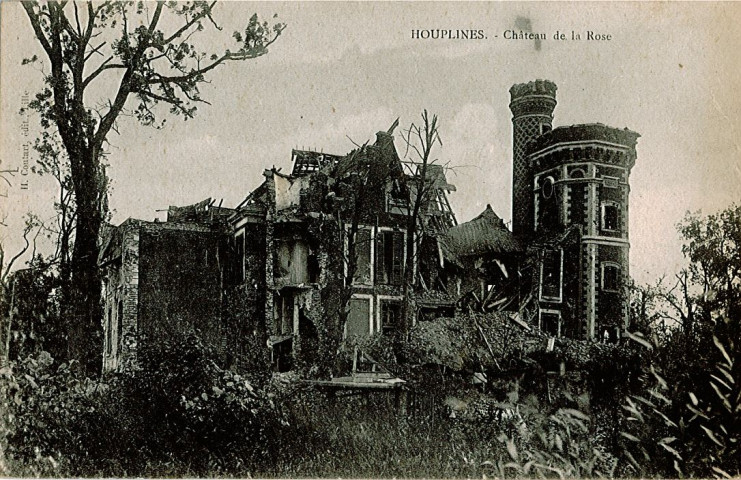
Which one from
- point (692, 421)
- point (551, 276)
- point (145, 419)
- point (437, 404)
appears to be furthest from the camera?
point (551, 276)

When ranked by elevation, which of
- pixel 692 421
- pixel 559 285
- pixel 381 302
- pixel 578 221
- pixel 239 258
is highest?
pixel 578 221

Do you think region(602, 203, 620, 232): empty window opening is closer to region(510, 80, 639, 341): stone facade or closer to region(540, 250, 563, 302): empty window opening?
region(510, 80, 639, 341): stone facade

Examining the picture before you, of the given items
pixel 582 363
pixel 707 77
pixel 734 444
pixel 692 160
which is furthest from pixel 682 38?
pixel 734 444

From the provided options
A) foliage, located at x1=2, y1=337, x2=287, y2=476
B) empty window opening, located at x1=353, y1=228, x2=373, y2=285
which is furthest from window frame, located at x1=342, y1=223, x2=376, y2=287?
foliage, located at x1=2, y1=337, x2=287, y2=476

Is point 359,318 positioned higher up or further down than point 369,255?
further down

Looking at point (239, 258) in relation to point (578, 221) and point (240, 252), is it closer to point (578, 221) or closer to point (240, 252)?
point (240, 252)

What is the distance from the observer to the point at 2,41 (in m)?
5.20

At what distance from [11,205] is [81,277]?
0.69 meters

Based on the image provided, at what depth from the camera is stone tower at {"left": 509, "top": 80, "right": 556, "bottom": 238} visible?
5159 millimetres

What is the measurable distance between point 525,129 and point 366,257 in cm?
149

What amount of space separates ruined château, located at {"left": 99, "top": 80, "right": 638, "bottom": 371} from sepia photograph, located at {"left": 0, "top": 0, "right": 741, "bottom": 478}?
0.06ft

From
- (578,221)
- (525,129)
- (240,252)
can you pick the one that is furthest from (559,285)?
(240,252)

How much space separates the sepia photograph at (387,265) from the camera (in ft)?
16.9

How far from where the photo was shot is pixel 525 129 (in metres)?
5.34
